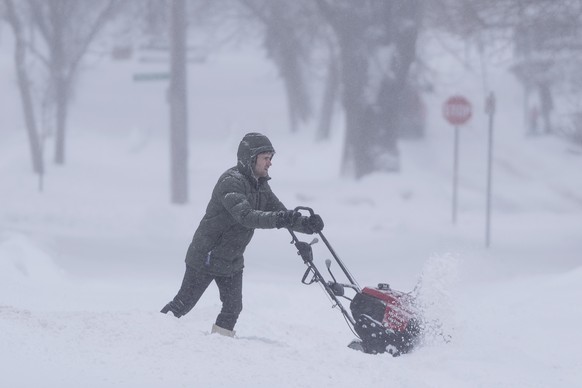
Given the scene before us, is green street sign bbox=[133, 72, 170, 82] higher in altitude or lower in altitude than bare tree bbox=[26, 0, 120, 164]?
lower

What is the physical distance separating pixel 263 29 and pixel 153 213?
16.1 metres

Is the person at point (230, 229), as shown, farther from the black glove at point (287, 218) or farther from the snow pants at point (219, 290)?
the black glove at point (287, 218)

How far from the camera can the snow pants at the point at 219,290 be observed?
676cm

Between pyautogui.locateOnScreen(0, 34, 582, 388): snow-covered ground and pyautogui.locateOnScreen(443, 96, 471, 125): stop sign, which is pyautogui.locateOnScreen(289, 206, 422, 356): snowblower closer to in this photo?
pyautogui.locateOnScreen(0, 34, 582, 388): snow-covered ground

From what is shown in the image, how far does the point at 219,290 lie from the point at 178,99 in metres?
13.7

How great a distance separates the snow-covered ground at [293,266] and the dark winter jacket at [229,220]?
441mm

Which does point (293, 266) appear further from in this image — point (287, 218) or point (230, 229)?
point (287, 218)

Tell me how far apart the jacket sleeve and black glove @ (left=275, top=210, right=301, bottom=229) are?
3 centimetres

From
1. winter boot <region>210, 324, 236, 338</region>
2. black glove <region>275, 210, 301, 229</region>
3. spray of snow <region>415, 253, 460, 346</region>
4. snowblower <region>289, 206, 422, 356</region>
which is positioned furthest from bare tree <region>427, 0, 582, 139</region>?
black glove <region>275, 210, 301, 229</region>

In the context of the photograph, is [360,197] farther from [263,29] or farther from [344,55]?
[263,29]

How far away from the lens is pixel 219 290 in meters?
6.80

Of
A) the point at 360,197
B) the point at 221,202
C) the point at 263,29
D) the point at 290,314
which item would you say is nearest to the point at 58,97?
the point at 263,29

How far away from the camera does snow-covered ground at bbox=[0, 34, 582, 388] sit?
18.7ft

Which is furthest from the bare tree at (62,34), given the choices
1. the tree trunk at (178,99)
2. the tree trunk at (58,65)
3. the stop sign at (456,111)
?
the stop sign at (456,111)
